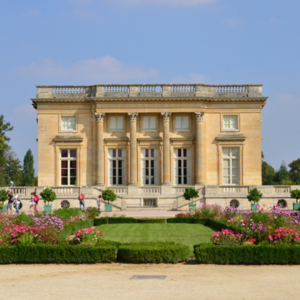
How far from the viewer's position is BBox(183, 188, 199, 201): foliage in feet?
131

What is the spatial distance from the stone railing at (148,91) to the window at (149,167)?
5.28m

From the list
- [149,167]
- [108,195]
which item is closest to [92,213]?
[108,195]

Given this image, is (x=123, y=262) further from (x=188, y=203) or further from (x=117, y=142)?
(x=117, y=142)

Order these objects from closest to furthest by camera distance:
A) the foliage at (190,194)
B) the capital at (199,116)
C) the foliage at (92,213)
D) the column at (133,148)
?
1. the foliage at (92,213)
2. the foliage at (190,194)
3. the column at (133,148)
4. the capital at (199,116)

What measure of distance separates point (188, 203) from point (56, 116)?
48.2 ft

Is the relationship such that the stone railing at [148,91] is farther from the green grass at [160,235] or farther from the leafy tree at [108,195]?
the green grass at [160,235]

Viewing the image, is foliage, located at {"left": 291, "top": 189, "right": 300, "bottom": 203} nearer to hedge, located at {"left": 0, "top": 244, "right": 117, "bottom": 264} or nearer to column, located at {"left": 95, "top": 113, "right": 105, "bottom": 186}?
column, located at {"left": 95, "top": 113, "right": 105, "bottom": 186}

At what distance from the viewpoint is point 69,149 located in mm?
44906

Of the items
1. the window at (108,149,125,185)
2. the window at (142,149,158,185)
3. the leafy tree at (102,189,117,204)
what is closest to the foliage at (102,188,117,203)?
the leafy tree at (102,189,117,204)

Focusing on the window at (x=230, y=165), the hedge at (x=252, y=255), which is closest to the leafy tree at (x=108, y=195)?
the window at (x=230, y=165)

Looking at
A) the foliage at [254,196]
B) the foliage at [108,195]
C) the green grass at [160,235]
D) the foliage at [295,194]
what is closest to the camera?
the green grass at [160,235]

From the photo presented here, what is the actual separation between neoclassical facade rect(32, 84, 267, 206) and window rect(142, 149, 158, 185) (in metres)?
0.09

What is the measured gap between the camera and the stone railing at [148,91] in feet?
146

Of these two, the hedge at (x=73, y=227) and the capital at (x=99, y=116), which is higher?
the capital at (x=99, y=116)
